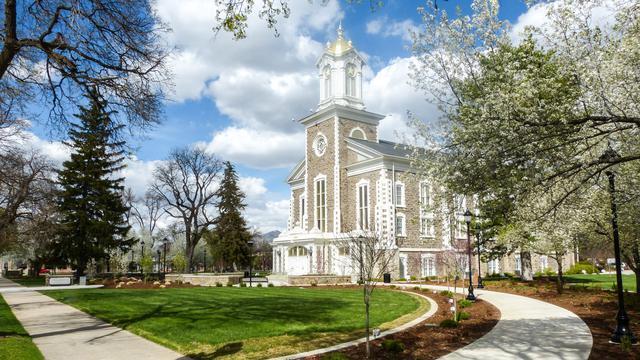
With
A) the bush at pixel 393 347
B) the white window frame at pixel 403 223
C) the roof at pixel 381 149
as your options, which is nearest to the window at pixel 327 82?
the roof at pixel 381 149

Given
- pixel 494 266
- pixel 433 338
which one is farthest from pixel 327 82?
pixel 433 338

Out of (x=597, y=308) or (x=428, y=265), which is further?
(x=428, y=265)

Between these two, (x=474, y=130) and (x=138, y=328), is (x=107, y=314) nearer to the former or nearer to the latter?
(x=138, y=328)

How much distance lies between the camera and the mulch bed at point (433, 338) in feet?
29.5

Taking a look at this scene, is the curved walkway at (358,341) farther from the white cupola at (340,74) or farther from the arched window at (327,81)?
the arched window at (327,81)

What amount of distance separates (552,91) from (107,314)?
1408 cm

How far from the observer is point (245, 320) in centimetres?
1342

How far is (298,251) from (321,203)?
471 cm

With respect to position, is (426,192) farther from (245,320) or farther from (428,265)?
(428,265)

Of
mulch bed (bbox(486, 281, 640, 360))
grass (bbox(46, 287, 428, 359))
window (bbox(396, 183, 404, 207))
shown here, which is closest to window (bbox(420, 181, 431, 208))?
window (bbox(396, 183, 404, 207))

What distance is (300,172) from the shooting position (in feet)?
153

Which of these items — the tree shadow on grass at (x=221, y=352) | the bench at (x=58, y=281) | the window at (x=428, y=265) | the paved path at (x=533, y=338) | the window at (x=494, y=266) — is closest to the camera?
the paved path at (x=533, y=338)

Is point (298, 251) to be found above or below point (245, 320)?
above

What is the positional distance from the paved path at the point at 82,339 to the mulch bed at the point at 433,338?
11.7 feet
